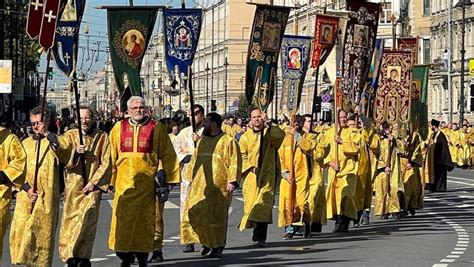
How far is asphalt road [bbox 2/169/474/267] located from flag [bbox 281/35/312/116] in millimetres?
2252

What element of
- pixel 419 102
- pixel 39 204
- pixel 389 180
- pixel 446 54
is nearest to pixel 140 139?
pixel 39 204

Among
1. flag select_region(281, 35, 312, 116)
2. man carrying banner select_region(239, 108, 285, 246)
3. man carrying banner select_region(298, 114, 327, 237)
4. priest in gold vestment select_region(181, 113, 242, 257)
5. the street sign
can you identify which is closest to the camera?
priest in gold vestment select_region(181, 113, 242, 257)

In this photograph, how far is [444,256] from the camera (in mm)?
15852

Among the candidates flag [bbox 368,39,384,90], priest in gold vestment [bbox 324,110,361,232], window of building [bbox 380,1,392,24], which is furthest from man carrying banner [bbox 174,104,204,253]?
window of building [bbox 380,1,392,24]

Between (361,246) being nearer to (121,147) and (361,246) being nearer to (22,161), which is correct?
(121,147)

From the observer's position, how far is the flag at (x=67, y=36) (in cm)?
1556

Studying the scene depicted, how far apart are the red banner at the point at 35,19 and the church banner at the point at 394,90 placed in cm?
1127

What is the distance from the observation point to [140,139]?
46.2 ft

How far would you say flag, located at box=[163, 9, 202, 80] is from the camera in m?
18.8

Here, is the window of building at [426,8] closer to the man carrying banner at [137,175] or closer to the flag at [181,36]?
the flag at [181,36]

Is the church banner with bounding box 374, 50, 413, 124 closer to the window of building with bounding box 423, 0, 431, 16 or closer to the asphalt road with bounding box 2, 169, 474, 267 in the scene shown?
the asphalt road with bounding box 2, 169, 474, 267

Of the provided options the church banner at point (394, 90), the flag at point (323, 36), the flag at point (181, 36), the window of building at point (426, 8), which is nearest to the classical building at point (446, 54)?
the window of building at point (426, 8)

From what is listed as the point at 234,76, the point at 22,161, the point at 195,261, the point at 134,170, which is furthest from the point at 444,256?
the point at 234,76

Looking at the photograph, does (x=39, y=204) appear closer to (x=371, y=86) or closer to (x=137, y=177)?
(x=137, y=177)
